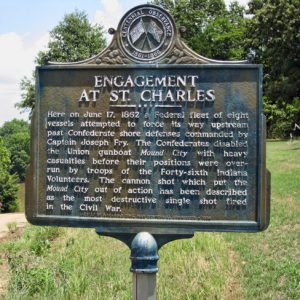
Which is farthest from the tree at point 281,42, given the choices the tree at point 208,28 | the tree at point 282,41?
the tree at point 208,28

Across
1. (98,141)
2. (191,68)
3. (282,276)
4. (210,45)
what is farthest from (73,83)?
(210,45)

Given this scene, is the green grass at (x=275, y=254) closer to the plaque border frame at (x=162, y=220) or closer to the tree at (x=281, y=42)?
the plaque border frame at (x=162, y=220)

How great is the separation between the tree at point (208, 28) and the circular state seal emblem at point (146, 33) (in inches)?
2116

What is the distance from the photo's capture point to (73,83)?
5613mm

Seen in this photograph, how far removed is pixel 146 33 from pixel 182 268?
13.3 ft

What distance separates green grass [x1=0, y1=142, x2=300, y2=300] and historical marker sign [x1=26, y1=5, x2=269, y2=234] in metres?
2.35

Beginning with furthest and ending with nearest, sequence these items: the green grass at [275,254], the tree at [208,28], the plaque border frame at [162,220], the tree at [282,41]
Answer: the tree at [208,28], the tree at [282,41], the green grass at [275,254], the plaque border frame at [162,220]

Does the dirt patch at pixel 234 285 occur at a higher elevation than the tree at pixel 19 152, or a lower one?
lower

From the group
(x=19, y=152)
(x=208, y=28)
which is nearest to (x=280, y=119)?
(x=208, y=28)

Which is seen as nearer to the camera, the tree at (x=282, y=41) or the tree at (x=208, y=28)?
the tree at (x=282, y=41)

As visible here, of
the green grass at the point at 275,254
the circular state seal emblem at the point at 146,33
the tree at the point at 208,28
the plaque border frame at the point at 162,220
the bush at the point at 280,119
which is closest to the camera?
the plaque border frame at the point at 162,220

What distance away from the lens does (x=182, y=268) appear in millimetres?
8547

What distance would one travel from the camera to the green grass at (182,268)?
779cm

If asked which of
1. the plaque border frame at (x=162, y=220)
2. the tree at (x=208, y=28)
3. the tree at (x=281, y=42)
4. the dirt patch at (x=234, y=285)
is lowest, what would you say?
the dirt patch at (x=234, y=285)
